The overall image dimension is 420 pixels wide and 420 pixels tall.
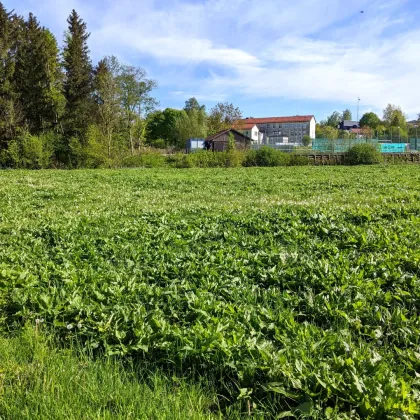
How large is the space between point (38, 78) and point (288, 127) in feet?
330

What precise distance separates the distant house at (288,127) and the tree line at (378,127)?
199 inches

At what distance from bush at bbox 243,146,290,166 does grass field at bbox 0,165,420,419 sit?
33.9 metres

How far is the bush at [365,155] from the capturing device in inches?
1528

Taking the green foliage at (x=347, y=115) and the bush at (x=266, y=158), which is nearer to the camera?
the bush at (x=266, y=158)

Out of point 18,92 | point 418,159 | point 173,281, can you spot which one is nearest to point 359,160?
point 418,159

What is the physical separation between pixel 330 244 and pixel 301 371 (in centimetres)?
353

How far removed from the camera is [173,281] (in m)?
4.40

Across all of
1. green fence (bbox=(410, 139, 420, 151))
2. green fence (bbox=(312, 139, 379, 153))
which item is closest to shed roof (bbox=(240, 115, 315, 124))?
green fence (bbox=(410, 139, 420, 151))

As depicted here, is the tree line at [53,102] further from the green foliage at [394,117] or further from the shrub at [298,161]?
the green foliage at [394,117]

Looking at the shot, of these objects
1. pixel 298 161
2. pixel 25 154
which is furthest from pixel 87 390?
pixel 298 161

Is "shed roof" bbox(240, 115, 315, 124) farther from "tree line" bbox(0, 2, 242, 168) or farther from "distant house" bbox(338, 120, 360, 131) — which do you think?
"tree line" bbox(0, 2, 242, 168)

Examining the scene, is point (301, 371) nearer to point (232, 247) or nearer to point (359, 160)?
point (232, 247)

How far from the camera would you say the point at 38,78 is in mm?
39312

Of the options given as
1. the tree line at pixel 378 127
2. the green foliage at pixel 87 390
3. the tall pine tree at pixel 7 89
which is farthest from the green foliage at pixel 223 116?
the green foliage at pixel 87 390
